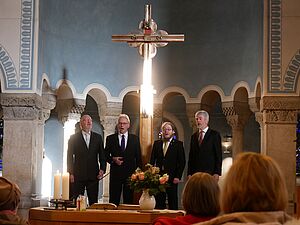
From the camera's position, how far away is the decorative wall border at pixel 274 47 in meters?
11.8

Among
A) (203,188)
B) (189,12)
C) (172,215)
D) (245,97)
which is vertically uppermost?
(189,12)

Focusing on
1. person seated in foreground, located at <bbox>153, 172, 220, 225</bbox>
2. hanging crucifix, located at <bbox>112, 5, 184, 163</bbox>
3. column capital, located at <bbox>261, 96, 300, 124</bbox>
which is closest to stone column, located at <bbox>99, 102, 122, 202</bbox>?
column capital, located at <bbox>261, 96, 300, 124</bbox>

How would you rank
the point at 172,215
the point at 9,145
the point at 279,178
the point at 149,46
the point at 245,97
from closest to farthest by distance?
the point at 279,178 < the point at 172,215 < the point at 149,46 < the point at 9,145 < the point at 245,97

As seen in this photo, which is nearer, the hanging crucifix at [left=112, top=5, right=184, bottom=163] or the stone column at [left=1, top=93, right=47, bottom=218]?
the hanging crucifix at [left=112, top=5, right=184, bottom=163]

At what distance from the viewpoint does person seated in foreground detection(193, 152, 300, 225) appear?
2.21 meters

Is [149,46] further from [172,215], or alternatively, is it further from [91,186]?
[172,215]

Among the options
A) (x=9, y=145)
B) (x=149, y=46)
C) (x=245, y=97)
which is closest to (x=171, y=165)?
(x=149, y=46)

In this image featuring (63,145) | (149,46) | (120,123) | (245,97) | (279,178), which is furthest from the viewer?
(63,145)

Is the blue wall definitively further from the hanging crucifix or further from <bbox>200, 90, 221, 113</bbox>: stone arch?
the hanging crucifix

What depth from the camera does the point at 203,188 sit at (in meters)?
3.06

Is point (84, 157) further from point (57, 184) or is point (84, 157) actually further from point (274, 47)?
point (274, 47)

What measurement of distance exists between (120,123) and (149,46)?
49.6 inches

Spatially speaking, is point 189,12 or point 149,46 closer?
point 149,46

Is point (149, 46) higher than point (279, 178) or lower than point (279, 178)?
higher
